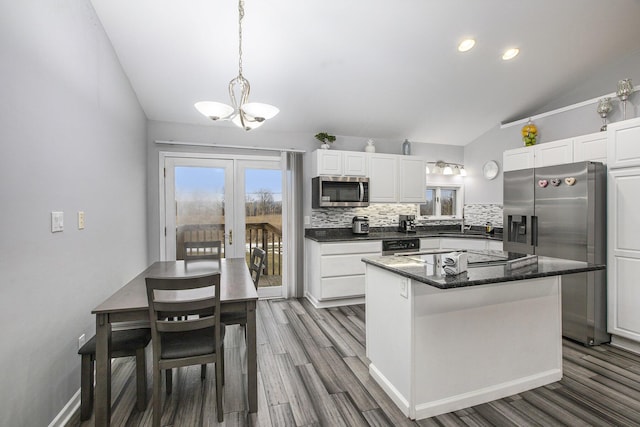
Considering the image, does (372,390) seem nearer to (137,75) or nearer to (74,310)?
(74,310)

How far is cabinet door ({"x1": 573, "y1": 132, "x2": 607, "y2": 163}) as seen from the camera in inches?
121

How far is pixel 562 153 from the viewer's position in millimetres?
3438

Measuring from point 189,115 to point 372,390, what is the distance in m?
3.75

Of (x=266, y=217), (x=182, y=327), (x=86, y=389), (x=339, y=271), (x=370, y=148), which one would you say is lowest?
(x=86, y=389)

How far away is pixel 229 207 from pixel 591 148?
4449 millimetres

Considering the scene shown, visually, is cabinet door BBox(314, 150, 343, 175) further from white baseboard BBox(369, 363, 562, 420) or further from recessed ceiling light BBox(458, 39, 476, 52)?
white baseboard BBox(369, 363, 562, 420)

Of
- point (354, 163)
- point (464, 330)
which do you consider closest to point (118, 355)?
point (464, 330)

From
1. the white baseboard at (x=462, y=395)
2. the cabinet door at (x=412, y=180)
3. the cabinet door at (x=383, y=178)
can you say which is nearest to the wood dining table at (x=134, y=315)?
the white baseboard at (x=462, y=395)

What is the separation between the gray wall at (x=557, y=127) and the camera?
3402mm

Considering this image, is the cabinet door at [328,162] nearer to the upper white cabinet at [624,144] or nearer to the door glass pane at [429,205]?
the door glass pane at [429,205]

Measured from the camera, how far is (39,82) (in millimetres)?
1683

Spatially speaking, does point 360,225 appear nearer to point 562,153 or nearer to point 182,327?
point 562,153

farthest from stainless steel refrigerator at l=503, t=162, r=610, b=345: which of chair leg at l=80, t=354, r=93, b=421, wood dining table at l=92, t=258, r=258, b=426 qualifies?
chair leg at l=80, t=354, r=93, b=421

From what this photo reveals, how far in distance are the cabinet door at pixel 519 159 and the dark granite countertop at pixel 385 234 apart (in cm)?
100
